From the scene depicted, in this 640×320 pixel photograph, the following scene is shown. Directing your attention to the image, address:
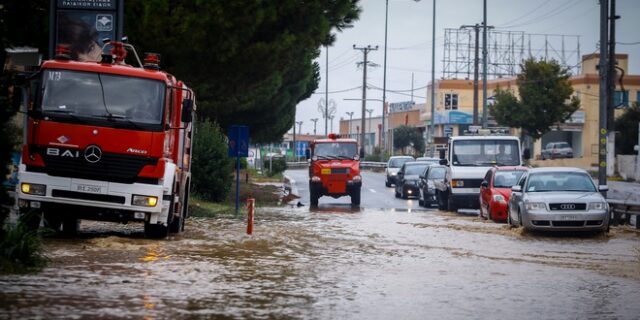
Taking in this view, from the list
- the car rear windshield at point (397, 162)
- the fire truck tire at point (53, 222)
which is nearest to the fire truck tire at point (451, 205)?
the fire truck tire at point (53, 222)

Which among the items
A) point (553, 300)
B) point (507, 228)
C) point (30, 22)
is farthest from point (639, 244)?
point (30, 22)

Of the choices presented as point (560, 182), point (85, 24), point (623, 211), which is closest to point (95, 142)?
point (85, 24)

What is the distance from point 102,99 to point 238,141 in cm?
1085

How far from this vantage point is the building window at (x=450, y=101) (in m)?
98.1

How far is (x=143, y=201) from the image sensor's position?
16734mm

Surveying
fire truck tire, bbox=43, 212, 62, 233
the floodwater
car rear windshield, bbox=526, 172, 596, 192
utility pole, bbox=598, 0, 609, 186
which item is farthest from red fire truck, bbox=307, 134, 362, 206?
fire truck tire, bbox=43, 212, 62, 233

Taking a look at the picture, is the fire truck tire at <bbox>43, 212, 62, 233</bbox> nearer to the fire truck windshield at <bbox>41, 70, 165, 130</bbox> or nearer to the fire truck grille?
the fire truck grille

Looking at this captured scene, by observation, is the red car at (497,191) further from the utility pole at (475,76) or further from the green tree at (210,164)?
the utility pole at (475,76)

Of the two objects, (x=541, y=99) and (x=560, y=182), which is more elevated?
(x=541, y=99)

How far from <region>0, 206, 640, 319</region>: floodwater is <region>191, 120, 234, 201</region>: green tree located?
7.97 meters

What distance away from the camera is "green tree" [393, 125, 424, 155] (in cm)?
10778

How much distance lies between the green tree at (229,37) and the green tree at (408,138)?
75.2 metres

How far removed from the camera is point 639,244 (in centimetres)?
2081

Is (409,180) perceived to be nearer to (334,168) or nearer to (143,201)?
(334,168)
